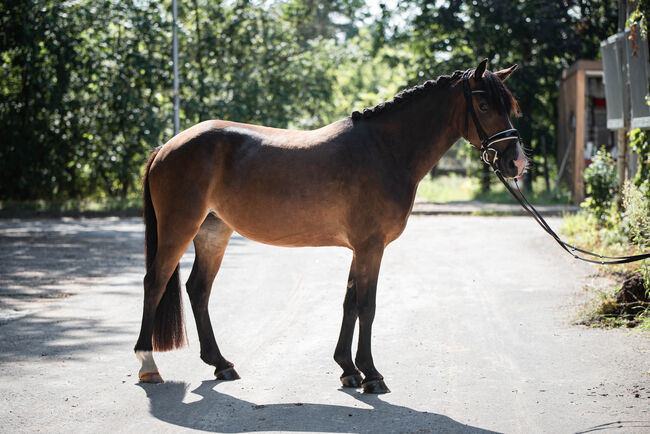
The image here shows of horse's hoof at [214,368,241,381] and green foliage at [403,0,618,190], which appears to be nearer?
horse's hoof at [214,368,241,381]

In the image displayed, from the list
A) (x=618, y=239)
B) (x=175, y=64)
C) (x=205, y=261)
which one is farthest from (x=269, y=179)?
(x=175, y=64)

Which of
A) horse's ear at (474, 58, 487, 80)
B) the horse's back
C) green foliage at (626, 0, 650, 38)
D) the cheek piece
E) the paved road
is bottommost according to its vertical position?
the paved road

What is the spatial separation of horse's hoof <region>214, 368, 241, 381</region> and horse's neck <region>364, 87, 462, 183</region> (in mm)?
2012

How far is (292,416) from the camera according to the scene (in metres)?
4.81

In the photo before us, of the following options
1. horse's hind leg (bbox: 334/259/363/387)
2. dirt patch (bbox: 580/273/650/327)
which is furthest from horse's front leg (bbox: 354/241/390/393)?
dirt patch (bbox: 580/273/650/327)

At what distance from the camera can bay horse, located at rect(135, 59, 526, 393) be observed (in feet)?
18.0

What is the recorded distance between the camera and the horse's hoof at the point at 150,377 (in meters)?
5.62

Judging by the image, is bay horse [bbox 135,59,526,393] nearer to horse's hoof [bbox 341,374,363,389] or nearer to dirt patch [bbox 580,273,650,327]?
horse's hoof [bbox 341,374,363,389]

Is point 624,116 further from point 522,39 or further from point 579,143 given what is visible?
point 522,39

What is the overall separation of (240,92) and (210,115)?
144 centimetres

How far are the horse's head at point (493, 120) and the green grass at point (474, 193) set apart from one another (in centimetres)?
1904

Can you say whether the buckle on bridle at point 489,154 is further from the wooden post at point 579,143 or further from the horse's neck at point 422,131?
the wooden post at point 579,143

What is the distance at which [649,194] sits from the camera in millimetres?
9266

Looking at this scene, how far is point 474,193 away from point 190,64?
37.7ft
